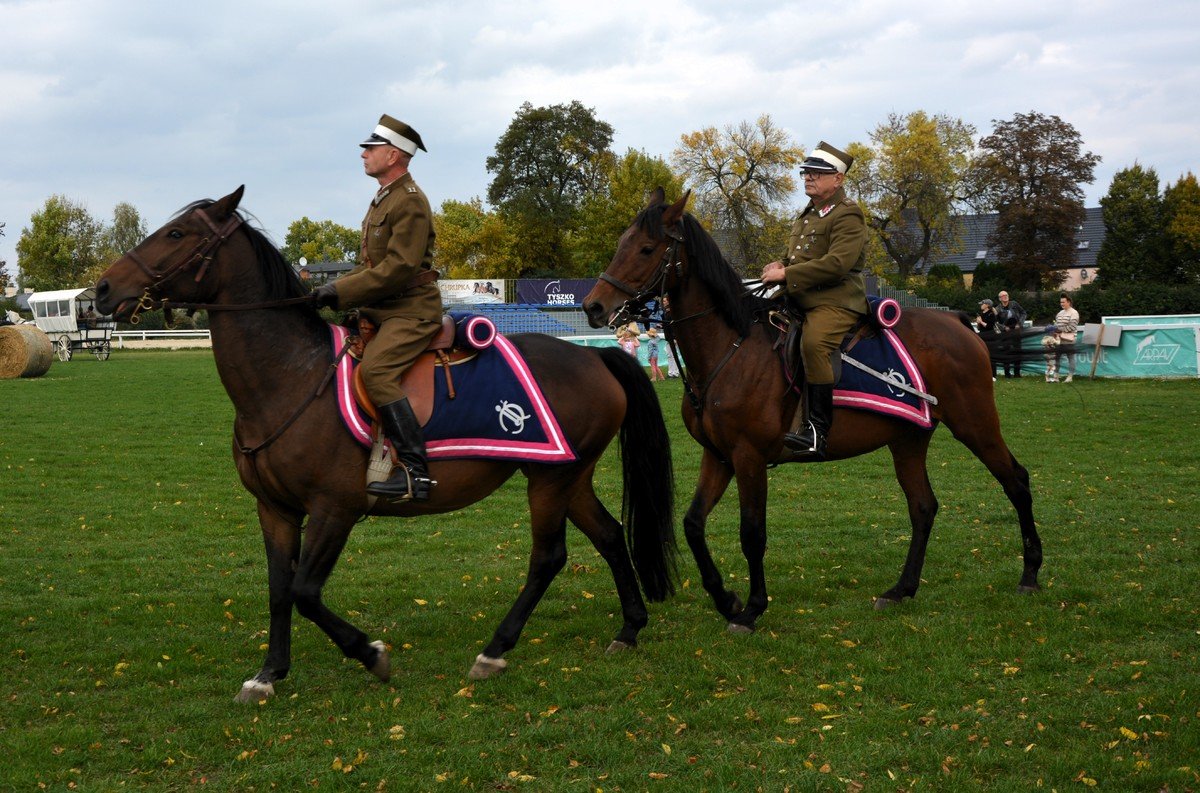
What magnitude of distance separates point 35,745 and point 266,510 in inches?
73.5

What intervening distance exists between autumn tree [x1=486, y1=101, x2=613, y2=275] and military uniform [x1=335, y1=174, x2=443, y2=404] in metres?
80.1

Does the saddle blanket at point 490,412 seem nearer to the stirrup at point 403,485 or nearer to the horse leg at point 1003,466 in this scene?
the stirrup at point 403,485

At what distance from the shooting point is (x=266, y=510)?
7.01 m

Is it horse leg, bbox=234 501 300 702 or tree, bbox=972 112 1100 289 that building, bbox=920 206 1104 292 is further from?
horse leg, bbox=234 501 300 702

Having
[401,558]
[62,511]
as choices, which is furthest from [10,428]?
[401,558]

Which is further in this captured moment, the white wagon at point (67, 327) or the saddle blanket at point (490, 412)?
the white wagon at point (67, 327)

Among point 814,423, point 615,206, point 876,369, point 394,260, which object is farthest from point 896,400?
point 615,206

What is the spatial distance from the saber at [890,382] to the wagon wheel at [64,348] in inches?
1962

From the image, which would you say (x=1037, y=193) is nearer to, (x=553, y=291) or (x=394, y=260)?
(x=553, y=291)

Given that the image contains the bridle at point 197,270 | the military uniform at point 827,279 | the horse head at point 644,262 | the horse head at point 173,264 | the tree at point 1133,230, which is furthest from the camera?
the tree at point 1133,230

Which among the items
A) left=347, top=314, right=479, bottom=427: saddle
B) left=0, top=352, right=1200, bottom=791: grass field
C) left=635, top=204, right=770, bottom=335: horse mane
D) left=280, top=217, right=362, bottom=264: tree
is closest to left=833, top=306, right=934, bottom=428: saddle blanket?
left=635, top=204, right=770, bottom=335: horse mane

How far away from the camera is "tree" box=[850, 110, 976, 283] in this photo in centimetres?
8350

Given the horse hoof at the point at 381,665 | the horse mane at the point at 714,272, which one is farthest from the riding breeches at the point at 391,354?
the horse mane at the point at 714,272

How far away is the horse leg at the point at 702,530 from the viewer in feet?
27.1
